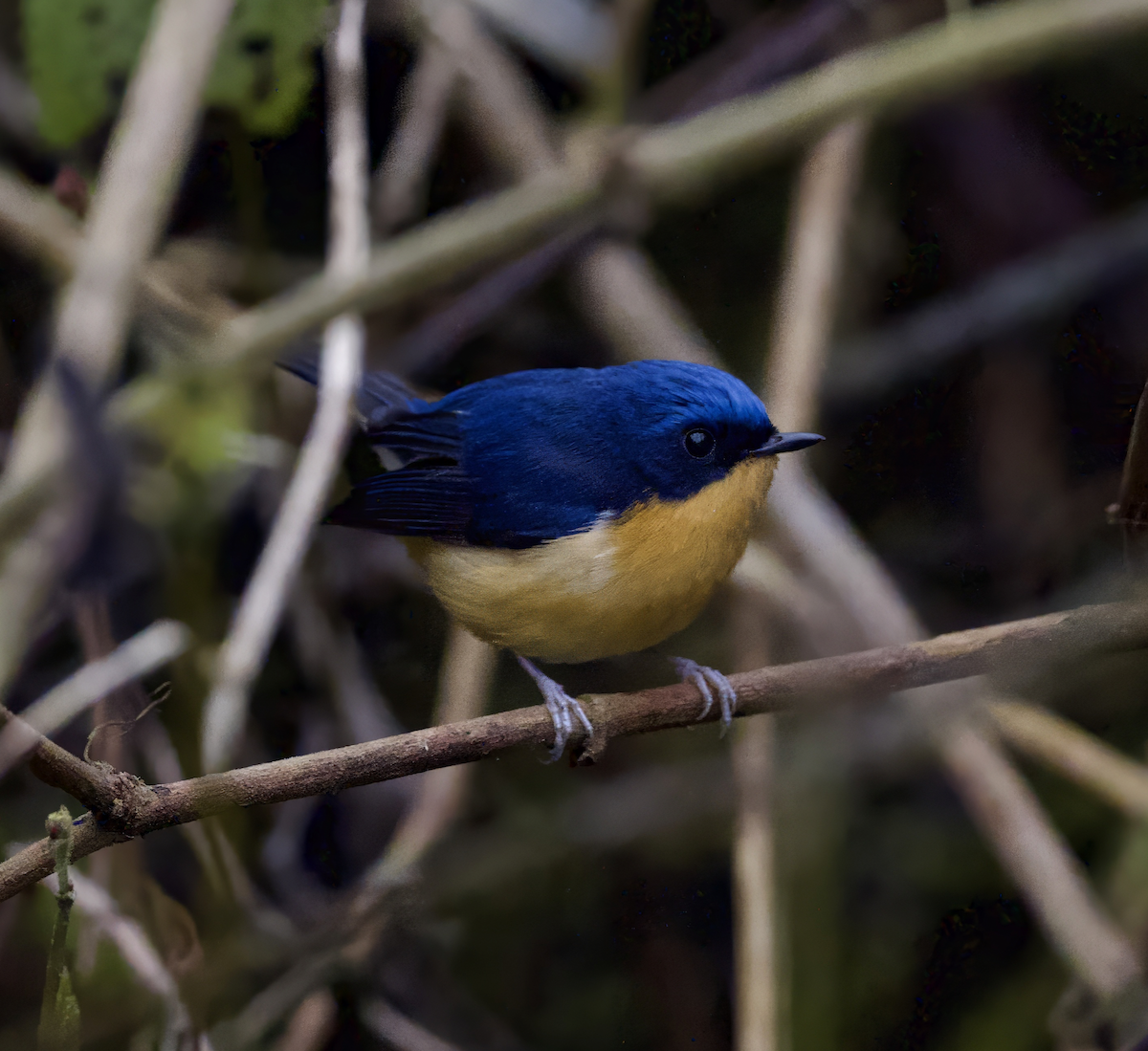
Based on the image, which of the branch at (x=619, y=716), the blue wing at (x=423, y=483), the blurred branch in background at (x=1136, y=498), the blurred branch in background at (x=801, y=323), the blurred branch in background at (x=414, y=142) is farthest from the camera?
the blurred branch in background at (x=414, y=142)

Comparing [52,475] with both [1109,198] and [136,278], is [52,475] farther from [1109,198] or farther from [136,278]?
[1109,198]

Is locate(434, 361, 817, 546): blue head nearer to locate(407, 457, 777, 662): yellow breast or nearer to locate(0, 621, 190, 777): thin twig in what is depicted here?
locate(407, 457, 777, 662): yellow breast

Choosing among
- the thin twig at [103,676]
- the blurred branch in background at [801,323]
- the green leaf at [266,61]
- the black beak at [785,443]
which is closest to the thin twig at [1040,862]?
the blurred branch in background at [801,323]

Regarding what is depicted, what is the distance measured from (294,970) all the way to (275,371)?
1237 mm

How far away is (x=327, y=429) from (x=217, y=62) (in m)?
0.65

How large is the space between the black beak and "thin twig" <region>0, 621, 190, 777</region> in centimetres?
95

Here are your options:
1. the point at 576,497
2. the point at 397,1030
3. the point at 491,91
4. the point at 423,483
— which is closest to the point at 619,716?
the point at 576,497

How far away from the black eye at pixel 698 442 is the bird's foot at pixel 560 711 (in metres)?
0.46

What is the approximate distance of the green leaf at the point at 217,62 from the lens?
173 cm

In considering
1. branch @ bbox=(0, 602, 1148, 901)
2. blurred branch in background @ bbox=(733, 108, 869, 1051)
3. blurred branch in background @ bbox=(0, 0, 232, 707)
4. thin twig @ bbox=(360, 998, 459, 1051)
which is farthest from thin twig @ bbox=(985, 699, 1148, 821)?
blurred branch in background @ bbox=(0, 0, 232, 707)

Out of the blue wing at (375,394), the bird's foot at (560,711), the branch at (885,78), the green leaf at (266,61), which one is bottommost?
the bird's foot at (560,711)

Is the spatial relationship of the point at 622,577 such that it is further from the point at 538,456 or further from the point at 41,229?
the point at 41,229

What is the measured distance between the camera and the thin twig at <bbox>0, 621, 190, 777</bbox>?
5.26 feet

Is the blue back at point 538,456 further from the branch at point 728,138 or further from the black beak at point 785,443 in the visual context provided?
the branch at point 728,138
